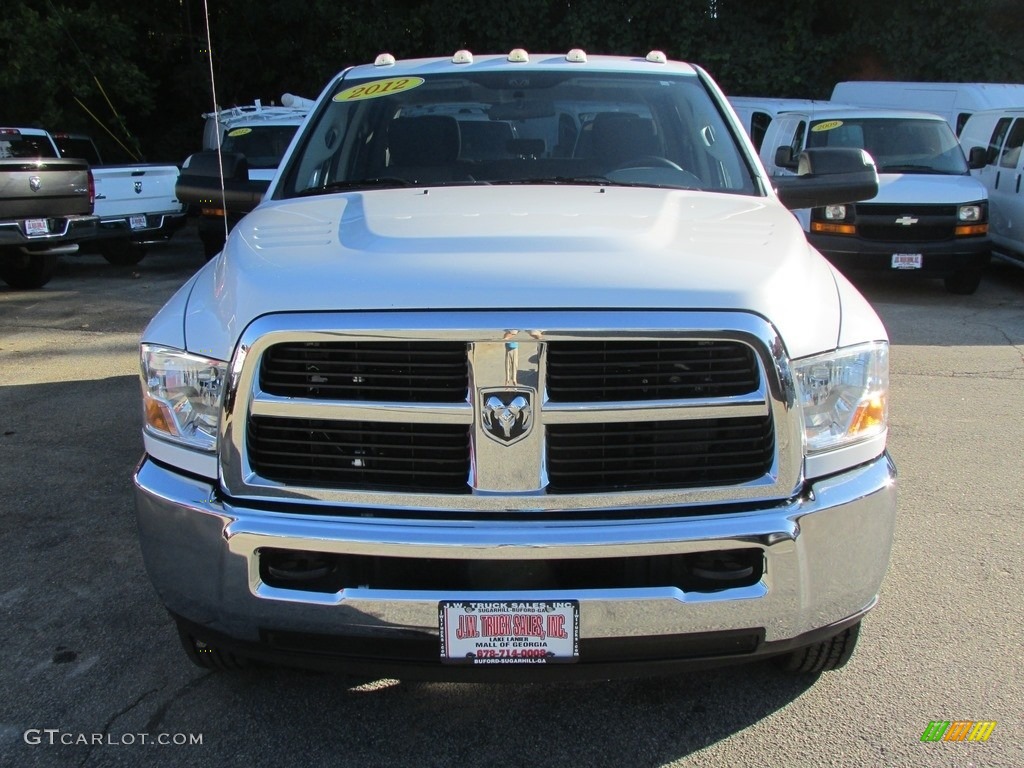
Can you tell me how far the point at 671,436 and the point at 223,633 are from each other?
125 cm

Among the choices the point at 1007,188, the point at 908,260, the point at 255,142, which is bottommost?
the point at 908,260

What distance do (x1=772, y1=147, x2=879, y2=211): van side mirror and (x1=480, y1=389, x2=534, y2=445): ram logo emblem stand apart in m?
1.91

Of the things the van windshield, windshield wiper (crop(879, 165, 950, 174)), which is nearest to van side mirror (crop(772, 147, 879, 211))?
windshield wiper (crop(879, 165, 950, 174))

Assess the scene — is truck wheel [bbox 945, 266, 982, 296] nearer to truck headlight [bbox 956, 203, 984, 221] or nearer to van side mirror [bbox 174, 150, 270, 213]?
truck headlight [bbox 956, 203, 984, 221]

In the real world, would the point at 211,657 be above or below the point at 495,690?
above

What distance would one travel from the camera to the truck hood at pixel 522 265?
2475mm

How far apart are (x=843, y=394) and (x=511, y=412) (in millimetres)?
881

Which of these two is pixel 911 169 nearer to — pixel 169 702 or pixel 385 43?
→ pixel 169 702

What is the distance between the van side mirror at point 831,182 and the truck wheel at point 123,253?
35.4ft

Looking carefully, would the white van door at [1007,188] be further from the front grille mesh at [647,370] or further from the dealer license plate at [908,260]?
the front grille mesh at [647,370]

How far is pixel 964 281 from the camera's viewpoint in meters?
10.5

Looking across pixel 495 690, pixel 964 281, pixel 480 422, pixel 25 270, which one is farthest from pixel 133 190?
pixel 480 422

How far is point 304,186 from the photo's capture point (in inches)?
156

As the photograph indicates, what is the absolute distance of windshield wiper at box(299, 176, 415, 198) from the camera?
12.4ft
